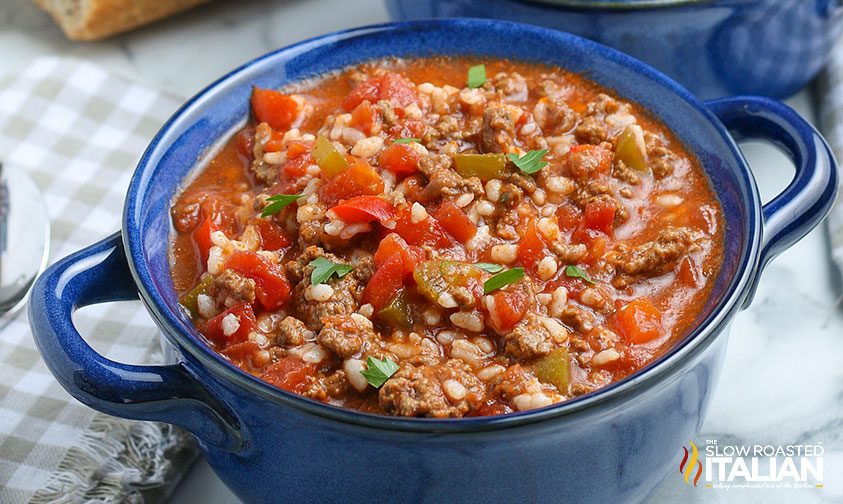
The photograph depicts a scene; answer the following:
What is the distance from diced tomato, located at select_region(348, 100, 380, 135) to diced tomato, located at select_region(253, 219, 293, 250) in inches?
20.5

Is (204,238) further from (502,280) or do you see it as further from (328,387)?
(502,280)

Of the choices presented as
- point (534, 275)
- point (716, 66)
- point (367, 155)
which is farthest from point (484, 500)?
point (716, 66)

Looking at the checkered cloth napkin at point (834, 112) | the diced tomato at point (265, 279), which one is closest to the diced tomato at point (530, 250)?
the diced tomato at point (265, 279)

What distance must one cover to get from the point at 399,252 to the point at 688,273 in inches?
36.7

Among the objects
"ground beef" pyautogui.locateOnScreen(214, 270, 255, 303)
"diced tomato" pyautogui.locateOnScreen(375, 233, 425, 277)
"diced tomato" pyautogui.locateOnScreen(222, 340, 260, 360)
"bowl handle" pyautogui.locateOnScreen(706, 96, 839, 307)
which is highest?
"bowl handle" pyautogui.locateOnScreen(706, 96, 839, 307)

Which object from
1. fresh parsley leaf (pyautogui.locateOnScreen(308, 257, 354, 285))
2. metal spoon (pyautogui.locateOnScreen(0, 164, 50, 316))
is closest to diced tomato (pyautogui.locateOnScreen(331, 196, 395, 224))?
fresh parsley leaf (pyautogui.locateOnScreen(308, 257, 354, 285))

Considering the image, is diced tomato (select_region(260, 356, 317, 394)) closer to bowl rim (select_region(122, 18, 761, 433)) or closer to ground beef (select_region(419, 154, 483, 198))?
bowl rim (select_region(122, 18, 761, 433))

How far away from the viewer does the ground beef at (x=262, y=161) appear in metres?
3.72

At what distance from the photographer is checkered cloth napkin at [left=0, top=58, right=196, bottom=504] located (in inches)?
149

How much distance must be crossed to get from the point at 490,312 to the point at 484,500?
1.89ft

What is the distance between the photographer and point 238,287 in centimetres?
321

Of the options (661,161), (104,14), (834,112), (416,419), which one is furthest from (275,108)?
(834,112)

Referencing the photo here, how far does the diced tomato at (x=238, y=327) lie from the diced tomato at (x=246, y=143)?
2.90 ft

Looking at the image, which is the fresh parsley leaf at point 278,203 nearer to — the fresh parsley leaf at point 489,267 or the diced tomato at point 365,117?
the diced tomato at point 365,117
